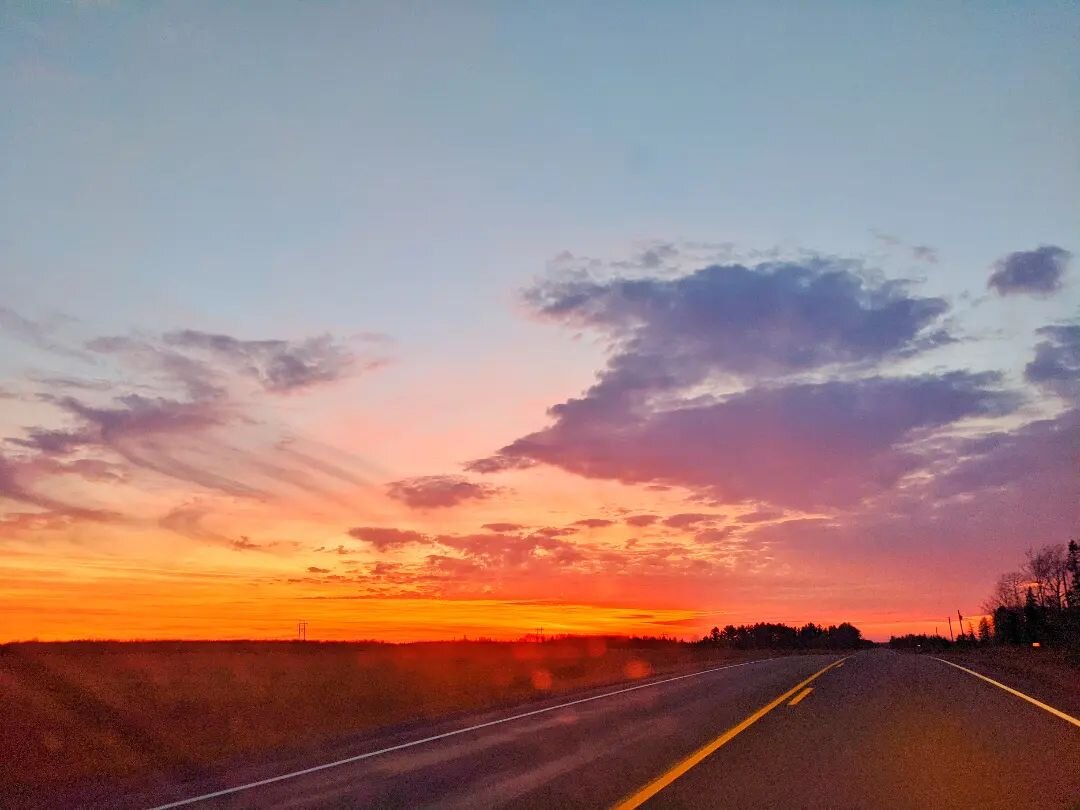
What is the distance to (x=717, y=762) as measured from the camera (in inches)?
436

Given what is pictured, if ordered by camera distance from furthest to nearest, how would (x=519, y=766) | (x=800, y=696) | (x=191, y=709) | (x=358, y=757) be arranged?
(x=191, y=709), (x=800, y=696), (x=358, y=757), (x=519, y=766)

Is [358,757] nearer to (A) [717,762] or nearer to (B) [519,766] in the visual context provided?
(B) [519,766]

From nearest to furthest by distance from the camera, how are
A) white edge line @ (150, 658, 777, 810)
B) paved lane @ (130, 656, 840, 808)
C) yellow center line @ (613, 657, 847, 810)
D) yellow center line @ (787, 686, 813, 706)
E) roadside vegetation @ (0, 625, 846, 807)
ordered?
yellow center line @ (613, 657, 847, 810) → paved lane @ (130, 656, 840, 808) → white edge line @ (150, 658, 777, 810) → roadside vegetation @ (0, 625, 846, 807) → yellow center line @ (787, 686, 813, 706)

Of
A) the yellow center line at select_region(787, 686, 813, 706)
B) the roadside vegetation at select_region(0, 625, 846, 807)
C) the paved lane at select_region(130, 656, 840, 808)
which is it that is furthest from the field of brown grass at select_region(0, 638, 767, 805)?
the yellow center line at select_region(787, 686, 813, 706)

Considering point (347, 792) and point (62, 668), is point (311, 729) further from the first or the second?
point (62, 668)

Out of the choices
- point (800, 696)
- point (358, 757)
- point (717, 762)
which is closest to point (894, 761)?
point (717, 762)

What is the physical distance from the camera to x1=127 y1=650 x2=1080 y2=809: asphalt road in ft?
29.5

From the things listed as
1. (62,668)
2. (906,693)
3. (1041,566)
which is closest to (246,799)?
(906,693)

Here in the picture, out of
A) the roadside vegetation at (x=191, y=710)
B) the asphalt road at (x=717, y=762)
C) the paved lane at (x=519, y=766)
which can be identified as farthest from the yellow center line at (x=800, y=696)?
the roadside vegetation at (x=191, y=710)

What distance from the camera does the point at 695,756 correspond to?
11.6 metres

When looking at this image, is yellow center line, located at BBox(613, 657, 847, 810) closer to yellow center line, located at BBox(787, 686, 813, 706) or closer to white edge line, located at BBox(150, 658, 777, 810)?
yellow center line, located at BBox(787, 686, 813, 706)

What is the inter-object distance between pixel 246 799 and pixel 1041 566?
150 meters

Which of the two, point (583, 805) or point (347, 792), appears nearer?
point (583, 805)

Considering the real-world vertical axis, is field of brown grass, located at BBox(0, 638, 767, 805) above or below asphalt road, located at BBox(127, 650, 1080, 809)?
below
